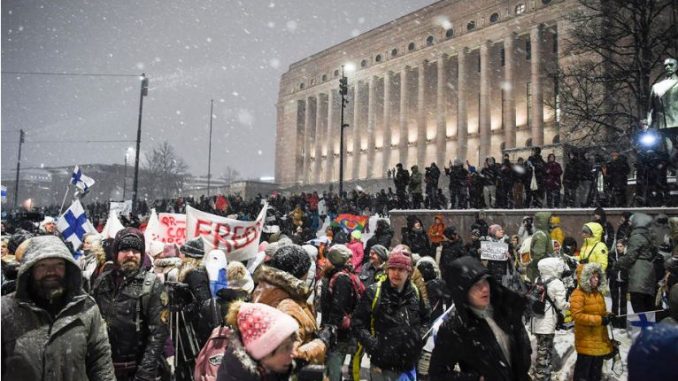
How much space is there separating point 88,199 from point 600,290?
281 feet

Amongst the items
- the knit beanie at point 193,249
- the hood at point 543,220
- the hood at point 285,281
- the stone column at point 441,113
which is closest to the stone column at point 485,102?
the stone column at point 441,113

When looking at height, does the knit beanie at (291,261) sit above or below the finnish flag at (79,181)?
below

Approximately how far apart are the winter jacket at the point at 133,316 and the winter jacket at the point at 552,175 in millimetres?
13264

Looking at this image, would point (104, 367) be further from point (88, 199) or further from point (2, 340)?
point (88, 199)

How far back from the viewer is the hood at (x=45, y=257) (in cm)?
245

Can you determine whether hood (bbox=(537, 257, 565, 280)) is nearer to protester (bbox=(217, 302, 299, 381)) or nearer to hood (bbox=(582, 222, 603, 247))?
hood (bbox=(582, 222, 603, 247))

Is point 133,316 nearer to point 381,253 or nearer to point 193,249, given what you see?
point 193,249

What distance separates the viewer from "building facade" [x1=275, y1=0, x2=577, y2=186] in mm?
40281

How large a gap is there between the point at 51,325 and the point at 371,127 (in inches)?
2175

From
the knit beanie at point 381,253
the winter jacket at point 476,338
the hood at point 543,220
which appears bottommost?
the winter jacket at point 476,338

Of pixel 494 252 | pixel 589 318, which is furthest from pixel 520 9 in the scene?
pixel 589 318

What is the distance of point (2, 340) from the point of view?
2.36 meters

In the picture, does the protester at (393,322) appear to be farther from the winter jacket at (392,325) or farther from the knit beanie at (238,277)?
the knit beanie at (238,277)

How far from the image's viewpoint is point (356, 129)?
192ft
